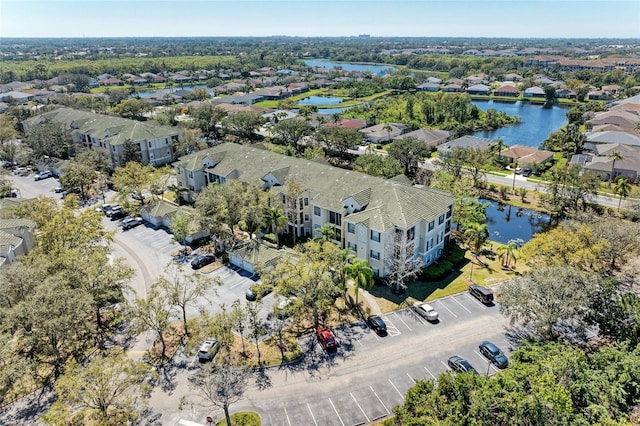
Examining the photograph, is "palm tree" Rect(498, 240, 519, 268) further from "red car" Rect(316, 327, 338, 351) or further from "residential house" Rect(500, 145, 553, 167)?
"residential house" Rect(500, 145, 553, 167)

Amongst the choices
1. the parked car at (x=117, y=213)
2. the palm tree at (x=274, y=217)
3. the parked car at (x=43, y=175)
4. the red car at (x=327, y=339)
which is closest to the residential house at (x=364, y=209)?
the palm tree at (x=274, y=217)

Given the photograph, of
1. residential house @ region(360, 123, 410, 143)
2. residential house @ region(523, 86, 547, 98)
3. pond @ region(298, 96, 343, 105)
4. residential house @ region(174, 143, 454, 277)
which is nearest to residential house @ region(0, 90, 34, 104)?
pond @ region(298, 96, 343, 105)

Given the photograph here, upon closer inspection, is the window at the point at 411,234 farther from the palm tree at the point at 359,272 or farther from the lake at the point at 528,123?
the lake at the point at 528,123

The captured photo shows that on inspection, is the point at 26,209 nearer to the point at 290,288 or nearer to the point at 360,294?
the point at 290,288

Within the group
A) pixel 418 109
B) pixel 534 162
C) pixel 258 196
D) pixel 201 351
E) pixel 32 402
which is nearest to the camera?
pixel 32 402

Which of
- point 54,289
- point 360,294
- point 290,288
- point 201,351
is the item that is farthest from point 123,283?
point 360,294

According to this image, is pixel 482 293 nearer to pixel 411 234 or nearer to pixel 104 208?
pixel 411 234

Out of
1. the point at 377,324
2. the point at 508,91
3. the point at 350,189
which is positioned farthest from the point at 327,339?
the point at 508,91
